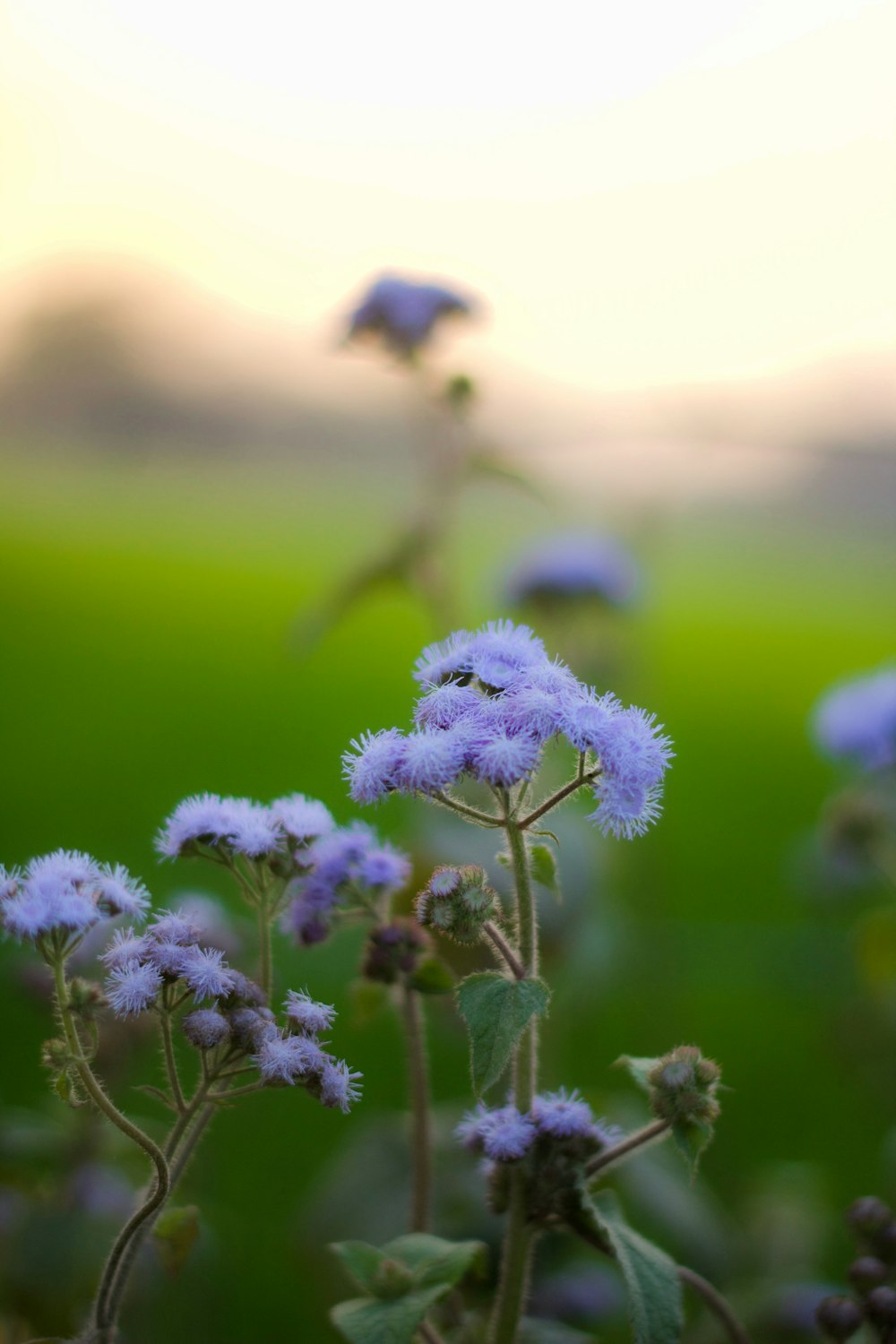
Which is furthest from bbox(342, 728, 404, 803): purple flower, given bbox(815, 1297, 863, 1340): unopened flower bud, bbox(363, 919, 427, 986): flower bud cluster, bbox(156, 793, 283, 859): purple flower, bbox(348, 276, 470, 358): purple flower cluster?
bbox(348, 276, 470, 358): purple flower cluster

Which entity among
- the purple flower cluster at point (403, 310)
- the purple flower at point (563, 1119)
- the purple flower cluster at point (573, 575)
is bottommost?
the purple flower at point (563, 1119)

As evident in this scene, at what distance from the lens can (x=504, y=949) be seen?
3.02ft

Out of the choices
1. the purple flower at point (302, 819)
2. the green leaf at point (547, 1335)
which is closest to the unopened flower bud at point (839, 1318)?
the green leaf at point (547, 1335)

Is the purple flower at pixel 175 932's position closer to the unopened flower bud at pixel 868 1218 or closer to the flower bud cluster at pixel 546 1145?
the flower bud cluster at pixel 546 1145

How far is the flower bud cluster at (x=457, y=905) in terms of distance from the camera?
2.92ft

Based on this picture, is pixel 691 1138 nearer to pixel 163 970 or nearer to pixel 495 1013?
pixel 495 1013

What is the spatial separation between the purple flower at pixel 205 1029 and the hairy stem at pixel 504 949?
0.20 m

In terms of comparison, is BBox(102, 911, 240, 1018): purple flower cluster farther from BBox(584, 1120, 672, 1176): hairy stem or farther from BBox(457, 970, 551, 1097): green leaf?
BBox(584, 1120, 672, 1176): hairy stem

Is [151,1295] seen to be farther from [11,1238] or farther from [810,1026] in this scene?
[810,1026]

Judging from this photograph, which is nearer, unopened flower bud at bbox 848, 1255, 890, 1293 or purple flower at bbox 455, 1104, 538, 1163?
purple flower at bbox 455, 1104, 538, 1163

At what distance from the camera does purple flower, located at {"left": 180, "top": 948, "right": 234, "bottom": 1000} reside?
875 millimetres

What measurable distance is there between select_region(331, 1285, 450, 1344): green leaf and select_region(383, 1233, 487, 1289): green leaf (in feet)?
0.05

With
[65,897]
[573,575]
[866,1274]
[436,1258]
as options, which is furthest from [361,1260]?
[573,575]

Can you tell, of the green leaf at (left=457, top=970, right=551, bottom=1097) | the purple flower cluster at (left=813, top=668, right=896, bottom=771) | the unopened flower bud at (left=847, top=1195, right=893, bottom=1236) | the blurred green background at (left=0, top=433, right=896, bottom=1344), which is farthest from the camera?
the purple flower cluster at (left=813, top=668, right=896, bottom=771)
